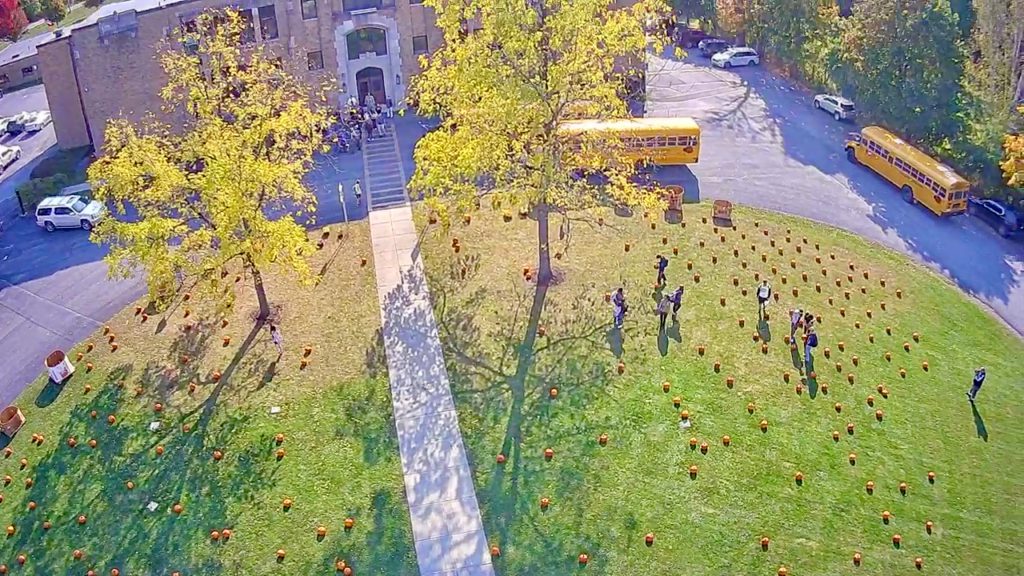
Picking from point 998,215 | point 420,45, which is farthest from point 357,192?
point 998,215

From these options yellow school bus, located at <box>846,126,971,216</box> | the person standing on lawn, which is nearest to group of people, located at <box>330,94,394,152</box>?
yellow school bus, located at <box>846,126,971,216</box>

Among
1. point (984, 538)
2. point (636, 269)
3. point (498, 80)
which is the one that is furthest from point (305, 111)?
point (984, 538)

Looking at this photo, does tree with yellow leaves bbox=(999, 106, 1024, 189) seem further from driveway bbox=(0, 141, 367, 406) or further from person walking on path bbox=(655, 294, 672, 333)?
driveway bbox=(0, 141, 367, 406)

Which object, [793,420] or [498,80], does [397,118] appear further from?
[793,420]

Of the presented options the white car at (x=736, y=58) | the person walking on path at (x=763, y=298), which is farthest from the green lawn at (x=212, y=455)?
the white car at (x=736, y=58)

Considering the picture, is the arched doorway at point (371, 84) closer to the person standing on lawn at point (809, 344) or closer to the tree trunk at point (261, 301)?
the tree trunk at point (261, 301)
